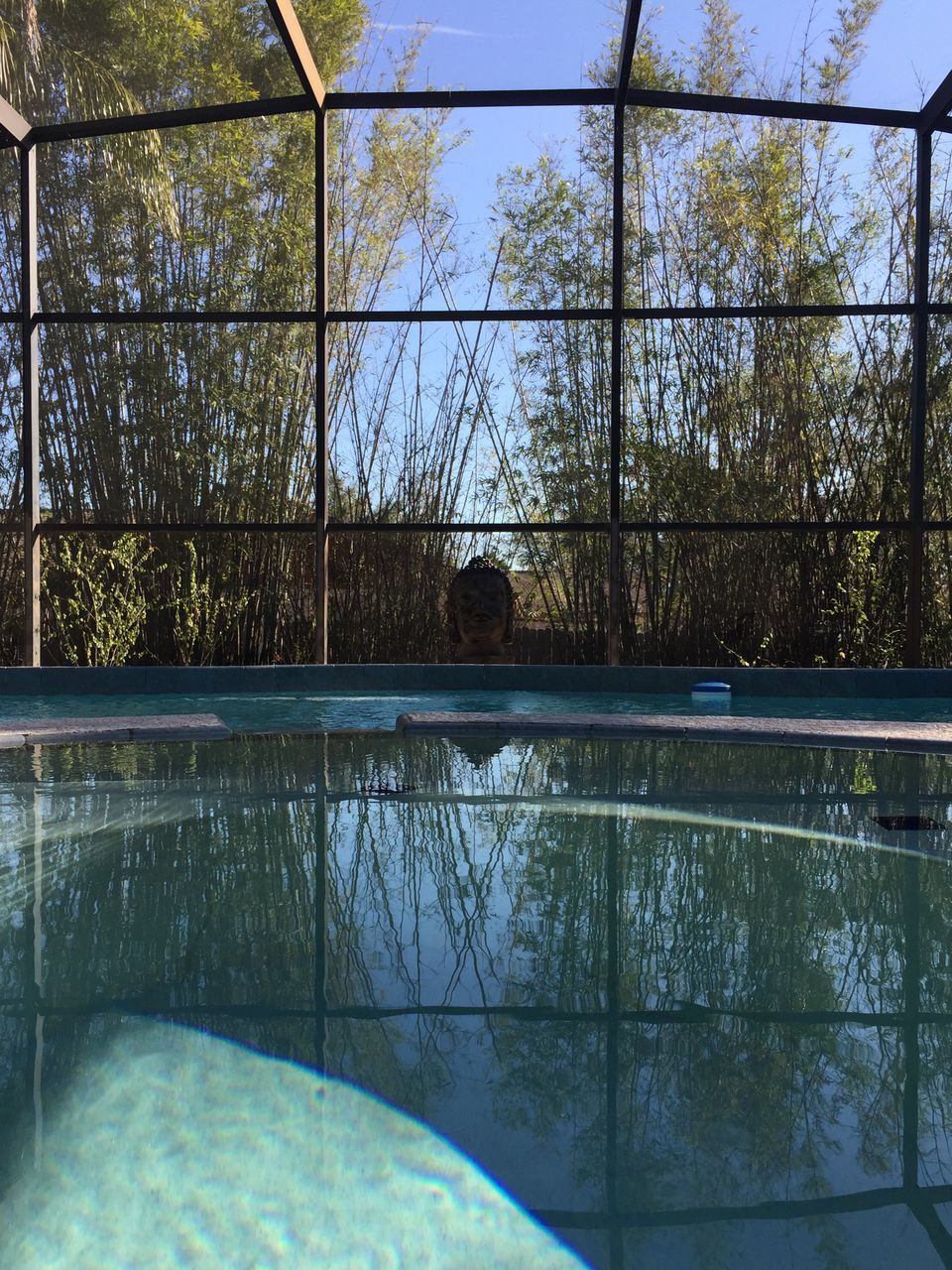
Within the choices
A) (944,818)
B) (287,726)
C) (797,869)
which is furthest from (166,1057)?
(287,726)

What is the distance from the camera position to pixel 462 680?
6895mm

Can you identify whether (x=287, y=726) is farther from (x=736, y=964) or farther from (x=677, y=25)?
(x=677, y=25)

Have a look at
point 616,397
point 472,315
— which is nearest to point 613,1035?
point 616,397

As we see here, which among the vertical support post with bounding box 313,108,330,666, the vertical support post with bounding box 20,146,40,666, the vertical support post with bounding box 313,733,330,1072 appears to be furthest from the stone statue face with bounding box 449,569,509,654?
the vertical support post with bounding box 313,733,330,1072

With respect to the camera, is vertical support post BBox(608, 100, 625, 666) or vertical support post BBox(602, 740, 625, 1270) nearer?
vertical support post BBox(602, 740, 625, 1270)

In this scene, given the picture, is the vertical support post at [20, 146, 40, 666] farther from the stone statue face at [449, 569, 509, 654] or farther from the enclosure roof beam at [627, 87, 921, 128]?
the enclosure roof beam at [627, 87, 921, 128]

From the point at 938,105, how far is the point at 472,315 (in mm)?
2851

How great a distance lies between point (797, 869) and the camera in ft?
8.48

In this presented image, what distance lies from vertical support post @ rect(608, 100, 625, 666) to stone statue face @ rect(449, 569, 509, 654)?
0.66m

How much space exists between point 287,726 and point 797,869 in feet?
10.2

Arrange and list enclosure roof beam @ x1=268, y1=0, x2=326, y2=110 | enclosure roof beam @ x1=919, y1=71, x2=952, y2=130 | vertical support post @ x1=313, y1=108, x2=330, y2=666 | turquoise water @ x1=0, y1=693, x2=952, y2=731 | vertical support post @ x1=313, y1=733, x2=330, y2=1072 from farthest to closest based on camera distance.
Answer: vertical support post @ x1=313, y1=108, x2=330, y2=666 → enclosure roof beam @ x1=919, y1=71, x2=952, y2=130 → enclosure roof beam @ x1=268, y1=0, x2=326, y2=110 → turquoise water @ x1=0, y1=693, x2=952, y2=731 → vertical support post @ x1=313, y1=733, x2=330, y2=1072

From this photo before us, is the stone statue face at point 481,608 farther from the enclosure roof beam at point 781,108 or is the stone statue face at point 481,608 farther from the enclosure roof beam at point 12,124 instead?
the enclosure roof beam at point 12,124

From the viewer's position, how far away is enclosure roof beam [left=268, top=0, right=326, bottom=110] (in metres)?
5.86

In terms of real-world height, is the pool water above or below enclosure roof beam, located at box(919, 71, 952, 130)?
below
